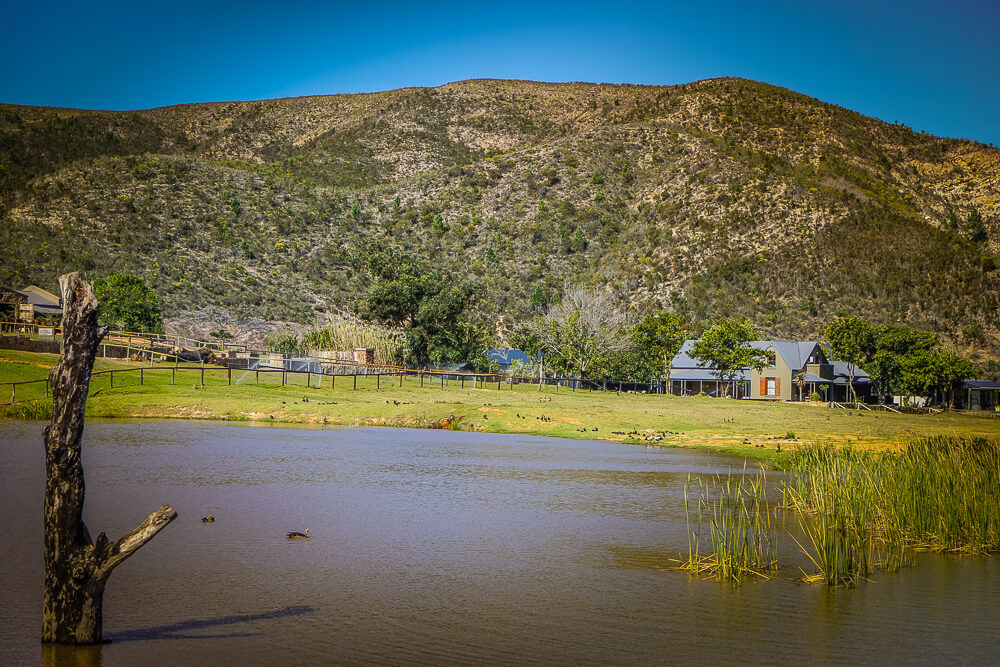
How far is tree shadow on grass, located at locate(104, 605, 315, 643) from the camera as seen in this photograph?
29.5 ft

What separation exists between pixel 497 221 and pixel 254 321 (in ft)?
169

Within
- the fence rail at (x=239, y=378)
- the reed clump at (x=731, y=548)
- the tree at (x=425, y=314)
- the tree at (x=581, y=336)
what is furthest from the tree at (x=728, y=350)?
the reed clump at (x=731, y=548)

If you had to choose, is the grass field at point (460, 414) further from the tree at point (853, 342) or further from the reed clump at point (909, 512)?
the tree at point (853, 342)

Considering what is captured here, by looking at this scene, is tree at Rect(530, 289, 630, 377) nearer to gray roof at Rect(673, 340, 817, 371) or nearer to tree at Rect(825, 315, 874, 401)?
gray roof at Rect(673, 340, 817, 371)

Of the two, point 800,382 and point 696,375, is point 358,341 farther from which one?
point 800,382

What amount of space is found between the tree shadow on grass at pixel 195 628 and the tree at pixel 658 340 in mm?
85532

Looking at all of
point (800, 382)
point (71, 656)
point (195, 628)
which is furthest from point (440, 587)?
point (800, 382)

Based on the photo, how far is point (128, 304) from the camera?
8756cm

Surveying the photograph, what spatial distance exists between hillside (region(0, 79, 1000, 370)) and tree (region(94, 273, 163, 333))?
6112 millimetres

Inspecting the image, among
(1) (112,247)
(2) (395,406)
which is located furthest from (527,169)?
(2) (395,406)

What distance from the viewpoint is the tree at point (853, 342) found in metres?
99.0

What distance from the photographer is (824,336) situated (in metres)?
115

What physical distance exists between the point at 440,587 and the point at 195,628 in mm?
3229

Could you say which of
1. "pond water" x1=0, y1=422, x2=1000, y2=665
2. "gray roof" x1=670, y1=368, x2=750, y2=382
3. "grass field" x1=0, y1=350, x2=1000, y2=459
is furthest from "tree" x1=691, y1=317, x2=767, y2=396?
"pond water" x1=0, y1=422, x2=1000, y2=665
